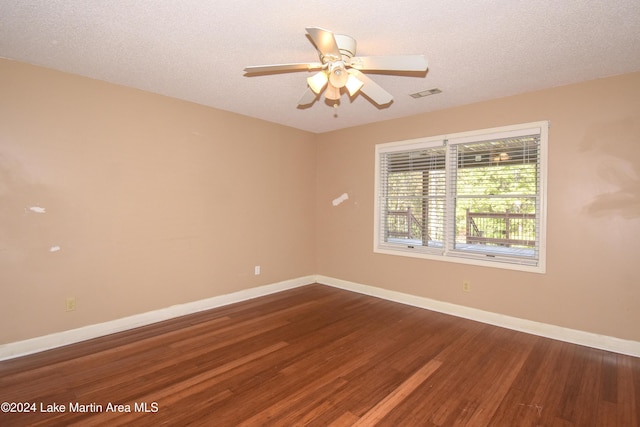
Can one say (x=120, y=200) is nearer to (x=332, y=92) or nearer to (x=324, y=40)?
(x=332, y=92)

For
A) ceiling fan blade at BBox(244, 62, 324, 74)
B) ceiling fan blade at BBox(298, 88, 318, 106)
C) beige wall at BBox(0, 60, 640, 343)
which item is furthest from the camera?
beige wall at BBox(0, 60, 640, 343)

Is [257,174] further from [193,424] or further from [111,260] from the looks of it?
[193,424]

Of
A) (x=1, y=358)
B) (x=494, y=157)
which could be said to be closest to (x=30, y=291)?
(x=1, y=358)

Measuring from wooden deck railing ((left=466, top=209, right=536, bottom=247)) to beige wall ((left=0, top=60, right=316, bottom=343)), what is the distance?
2646mm

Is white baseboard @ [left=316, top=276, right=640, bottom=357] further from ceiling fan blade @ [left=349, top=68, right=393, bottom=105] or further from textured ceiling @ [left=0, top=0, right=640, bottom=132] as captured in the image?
ceiling fan blade @ [left=349, top=68, right=393, bottom=105]

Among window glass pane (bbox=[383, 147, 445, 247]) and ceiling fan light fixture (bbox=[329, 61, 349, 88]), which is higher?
ceiling fan light fixture (bbox=[329, 61, 349, 88])

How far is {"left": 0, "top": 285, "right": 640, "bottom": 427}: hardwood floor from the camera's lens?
6.48 feet

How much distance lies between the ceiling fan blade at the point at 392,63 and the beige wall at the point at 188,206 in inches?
80.4

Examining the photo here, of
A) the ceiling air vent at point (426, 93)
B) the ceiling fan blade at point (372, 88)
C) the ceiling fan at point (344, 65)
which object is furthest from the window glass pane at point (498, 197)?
the ceiling fan at point (344, 65)

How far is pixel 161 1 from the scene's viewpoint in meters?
1.89

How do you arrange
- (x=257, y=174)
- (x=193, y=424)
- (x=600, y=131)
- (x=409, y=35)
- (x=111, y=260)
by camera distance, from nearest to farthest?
(x=193, y=424) → (x=409, y=35) → (x=600, y=131) → (x=111, y=260) → (x=257, y=174)

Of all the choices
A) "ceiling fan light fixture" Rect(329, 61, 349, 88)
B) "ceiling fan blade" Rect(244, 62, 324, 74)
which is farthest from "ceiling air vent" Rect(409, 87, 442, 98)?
"ceiling fan blade" Rect(244, 62, 324, 74)

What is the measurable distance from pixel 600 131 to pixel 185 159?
4.20 meters

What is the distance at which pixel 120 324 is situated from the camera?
3.22 metres
